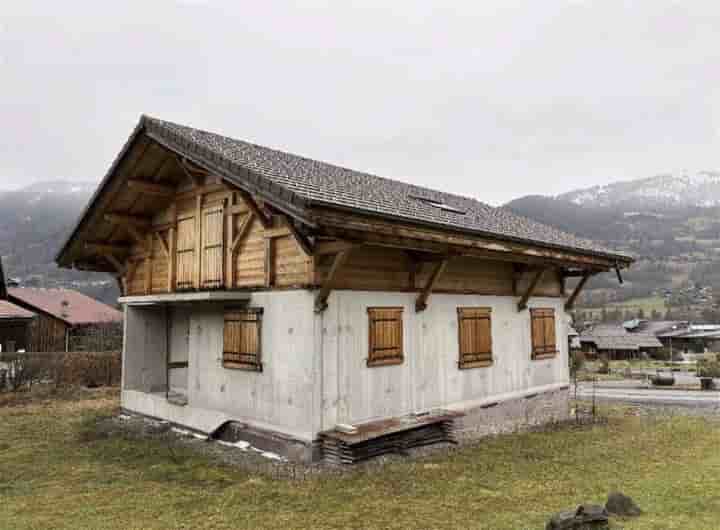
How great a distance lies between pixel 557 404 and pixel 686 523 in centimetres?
829

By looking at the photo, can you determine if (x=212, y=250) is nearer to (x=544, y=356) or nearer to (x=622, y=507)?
(x=622, y=507)

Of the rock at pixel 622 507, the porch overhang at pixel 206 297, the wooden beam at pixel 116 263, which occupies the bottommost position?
the rock at pixel 622 507

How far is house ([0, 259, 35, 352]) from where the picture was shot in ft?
91.3

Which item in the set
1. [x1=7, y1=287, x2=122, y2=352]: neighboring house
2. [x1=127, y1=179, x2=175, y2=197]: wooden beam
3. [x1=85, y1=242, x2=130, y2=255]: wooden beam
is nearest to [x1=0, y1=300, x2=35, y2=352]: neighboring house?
[x1=7, y1=287, x2=122, y2=352]: neighboring house

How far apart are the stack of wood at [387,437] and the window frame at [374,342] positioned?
3.31ft

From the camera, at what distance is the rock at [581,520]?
201 inches

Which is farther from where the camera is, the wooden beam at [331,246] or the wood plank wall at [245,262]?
the wood plank wall at [245,262]

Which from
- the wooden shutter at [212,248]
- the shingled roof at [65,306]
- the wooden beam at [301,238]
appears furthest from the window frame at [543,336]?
the shingled roof at [65,306]

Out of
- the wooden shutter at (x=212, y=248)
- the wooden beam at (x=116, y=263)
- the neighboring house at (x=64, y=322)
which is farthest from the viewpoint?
the neighboring house at (x=64, y=322)

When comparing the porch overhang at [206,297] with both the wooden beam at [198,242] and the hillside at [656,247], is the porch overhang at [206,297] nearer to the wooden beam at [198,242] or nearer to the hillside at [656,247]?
the wooden beam at [198,242]

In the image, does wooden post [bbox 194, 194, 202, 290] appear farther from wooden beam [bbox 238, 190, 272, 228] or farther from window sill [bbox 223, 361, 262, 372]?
wooden beam [bbox 238, 190, 272, 228]

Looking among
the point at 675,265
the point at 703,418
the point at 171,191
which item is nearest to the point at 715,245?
the point at 675,265

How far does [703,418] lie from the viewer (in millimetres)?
14438

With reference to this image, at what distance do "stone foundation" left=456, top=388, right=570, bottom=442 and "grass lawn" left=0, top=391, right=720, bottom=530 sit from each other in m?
0.56
